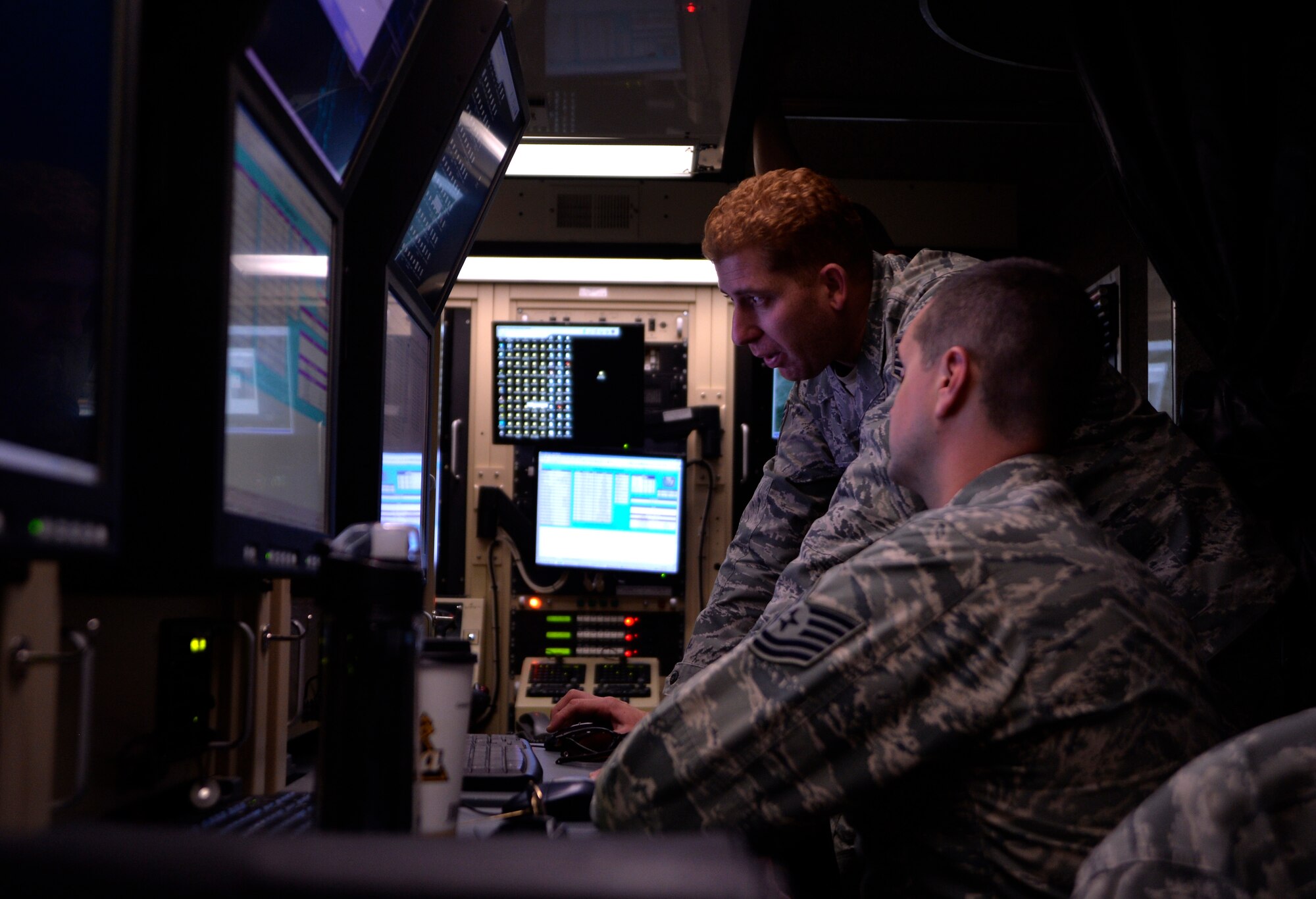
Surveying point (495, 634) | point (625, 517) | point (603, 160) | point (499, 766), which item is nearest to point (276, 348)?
point (499, 766)

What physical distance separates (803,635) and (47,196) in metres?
0.72

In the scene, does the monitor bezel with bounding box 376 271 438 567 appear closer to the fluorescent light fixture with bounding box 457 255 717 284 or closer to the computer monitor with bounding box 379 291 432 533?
the computer monitor with bounding box 379 291 432 533

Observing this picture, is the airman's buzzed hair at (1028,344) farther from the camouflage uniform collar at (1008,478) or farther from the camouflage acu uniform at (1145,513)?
the camouflage acu uniform at (1145,513)

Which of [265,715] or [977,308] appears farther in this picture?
[265,715]

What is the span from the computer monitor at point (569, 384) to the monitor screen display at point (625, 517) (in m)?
0.09

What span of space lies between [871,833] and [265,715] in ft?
2.49

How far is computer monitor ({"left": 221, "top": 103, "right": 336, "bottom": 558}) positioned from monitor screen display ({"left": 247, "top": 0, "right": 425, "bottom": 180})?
2.9 inches

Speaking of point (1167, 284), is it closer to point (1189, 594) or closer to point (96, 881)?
point (1189, 594)

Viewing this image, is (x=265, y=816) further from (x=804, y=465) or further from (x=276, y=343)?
(x=804, y=465)

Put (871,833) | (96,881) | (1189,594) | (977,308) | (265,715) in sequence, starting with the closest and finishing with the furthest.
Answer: (96,881) → (871,833) → (977,308) → (265,715) → (1189,594)

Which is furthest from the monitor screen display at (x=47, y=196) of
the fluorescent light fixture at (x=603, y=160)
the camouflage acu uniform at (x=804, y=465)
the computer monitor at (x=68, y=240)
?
the fluorescent light fixture at (x=603, y=160)

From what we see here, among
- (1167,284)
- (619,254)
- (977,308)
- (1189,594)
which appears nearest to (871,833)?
(977,308)

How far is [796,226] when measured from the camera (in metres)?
1.94

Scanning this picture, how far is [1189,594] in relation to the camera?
4.81 feet
